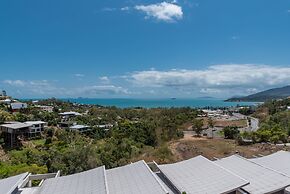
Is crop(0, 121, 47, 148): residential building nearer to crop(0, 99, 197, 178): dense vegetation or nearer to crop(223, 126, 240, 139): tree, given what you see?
crop(0, 99, 197, 178): dense vegetation

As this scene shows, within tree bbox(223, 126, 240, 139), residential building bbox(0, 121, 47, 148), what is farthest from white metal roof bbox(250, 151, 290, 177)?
residential building bbox(0, 121, 47, 148)

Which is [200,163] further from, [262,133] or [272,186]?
[262,133]

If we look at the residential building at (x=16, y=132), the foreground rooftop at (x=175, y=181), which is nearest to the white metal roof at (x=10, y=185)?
the foreground rooftop at (x=175, y=181)

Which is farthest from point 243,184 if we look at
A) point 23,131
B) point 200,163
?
point 23,131

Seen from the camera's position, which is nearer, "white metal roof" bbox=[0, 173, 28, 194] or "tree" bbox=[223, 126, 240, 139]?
"white metal roof" bbox=[0, 173, 28, 194]

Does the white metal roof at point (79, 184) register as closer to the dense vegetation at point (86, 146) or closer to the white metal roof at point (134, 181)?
the white metal roof at point (134, 181)

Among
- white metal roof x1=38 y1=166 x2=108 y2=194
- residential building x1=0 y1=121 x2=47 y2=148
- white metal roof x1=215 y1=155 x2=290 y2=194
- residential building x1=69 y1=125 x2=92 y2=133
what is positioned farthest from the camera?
residential building x1=69 y1=125 x2=92 y2=133
